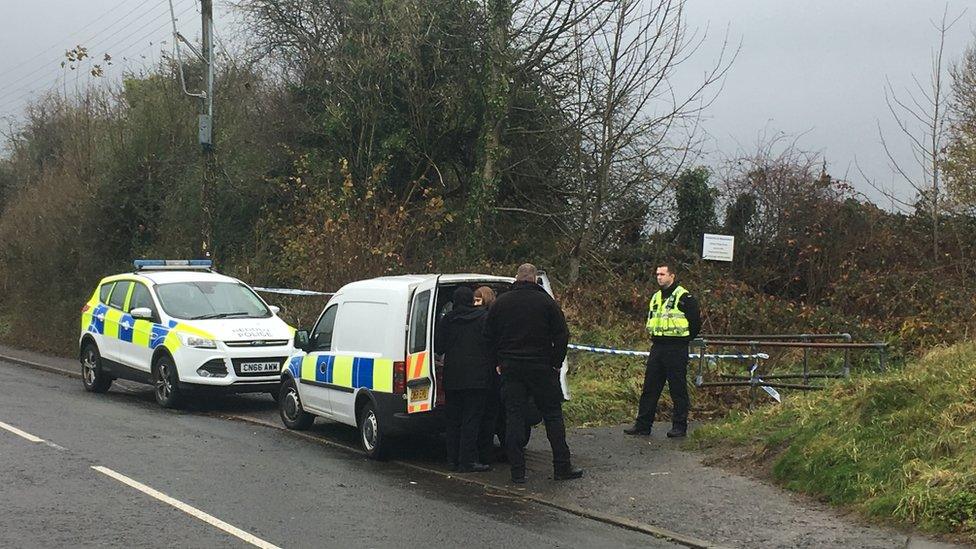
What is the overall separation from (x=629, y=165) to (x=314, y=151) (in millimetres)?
7420

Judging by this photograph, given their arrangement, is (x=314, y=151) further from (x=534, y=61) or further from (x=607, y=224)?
(x=607, y=224)

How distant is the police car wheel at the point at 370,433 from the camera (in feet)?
33.5

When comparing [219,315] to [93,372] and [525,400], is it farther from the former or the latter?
[525,400]

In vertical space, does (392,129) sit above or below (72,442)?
above

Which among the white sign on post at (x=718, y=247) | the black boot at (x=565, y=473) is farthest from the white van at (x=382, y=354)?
A: the white sign on post at (x=718, y=247)

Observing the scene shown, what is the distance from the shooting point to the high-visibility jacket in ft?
36.1

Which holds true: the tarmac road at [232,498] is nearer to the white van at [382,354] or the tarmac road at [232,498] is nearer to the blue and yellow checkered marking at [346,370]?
the white van at [382,354]

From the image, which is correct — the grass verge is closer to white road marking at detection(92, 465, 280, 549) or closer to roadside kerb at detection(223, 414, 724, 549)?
roadside kerb at detection(223, 414, 724, 549)

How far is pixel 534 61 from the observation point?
71.3 ft

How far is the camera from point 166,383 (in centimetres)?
1422

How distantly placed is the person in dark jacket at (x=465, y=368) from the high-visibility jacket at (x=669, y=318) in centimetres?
237

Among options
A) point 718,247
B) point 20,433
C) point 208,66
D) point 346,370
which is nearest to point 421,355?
point 346,370

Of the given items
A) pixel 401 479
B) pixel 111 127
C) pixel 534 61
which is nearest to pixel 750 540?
pixel 401 479

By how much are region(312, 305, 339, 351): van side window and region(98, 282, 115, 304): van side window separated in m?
5.96
